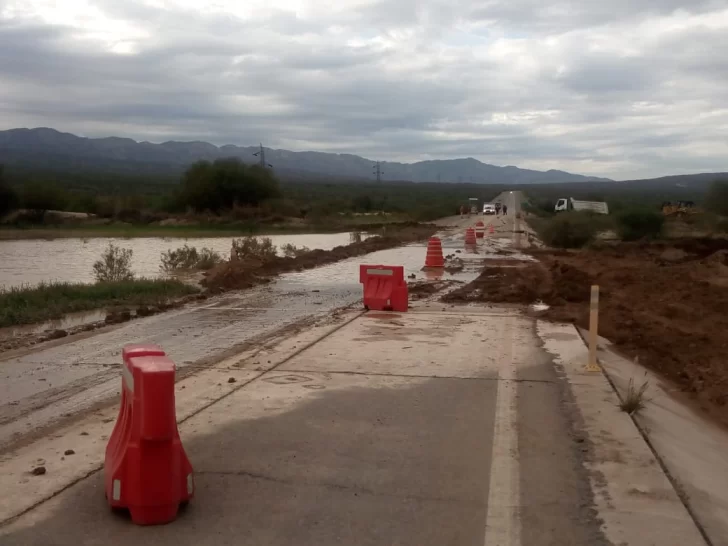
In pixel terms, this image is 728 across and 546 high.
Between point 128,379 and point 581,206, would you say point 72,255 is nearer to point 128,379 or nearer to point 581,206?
point 128,379

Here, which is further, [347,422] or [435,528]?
[347,422]

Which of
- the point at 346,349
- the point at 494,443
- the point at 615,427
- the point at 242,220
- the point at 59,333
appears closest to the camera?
the point at 494,443

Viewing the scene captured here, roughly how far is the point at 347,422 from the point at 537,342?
208 inches

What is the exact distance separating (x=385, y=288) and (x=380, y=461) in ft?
30.7

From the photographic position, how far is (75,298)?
1778cm

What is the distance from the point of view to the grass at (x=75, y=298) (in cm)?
1554

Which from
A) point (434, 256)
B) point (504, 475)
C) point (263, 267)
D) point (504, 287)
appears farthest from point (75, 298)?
point (504, 475)

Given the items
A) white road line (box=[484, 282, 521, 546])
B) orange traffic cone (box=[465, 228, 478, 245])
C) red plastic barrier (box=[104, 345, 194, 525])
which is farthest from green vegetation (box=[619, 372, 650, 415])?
orange traffic cone (box=[465, 228, 478, 245])

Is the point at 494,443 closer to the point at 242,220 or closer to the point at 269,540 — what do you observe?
the point at 269,540

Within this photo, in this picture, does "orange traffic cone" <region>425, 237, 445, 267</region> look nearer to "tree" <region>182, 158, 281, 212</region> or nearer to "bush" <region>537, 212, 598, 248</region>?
"bush" <region>537, 212, 598, 248</region>

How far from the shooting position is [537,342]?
1239cm


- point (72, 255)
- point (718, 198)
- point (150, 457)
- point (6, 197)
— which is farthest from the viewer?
point (6, 197)

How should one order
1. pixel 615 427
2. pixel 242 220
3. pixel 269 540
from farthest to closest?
pixel 242 220 → pixel 615 427 → pixel 269 540

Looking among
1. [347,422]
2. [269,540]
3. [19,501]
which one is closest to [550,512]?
[269,540]
